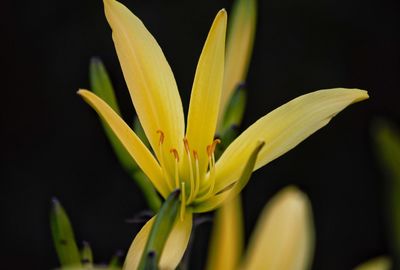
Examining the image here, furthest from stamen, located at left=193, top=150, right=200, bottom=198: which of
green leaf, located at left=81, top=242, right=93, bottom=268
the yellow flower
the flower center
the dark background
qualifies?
the dark background

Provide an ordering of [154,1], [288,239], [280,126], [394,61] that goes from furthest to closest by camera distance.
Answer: [394,61], [154,1], [280,126], [288,239]

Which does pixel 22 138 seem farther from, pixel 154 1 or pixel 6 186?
pixel 154 1

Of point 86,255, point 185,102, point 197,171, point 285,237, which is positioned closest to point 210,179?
point 197,171

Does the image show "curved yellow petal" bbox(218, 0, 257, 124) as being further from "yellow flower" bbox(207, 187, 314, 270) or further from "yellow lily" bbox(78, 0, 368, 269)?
"yellow flower" bbox(207, 187, 314, 270)

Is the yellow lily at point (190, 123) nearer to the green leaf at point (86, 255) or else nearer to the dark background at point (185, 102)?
the green leaf at point (86, 255)

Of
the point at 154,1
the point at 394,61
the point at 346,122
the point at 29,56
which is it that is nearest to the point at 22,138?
the point at 29,56

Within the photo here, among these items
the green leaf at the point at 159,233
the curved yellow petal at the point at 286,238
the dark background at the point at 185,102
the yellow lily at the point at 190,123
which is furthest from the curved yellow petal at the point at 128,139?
the dark background at the point at 185,102
